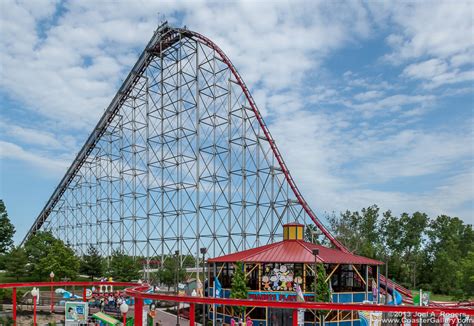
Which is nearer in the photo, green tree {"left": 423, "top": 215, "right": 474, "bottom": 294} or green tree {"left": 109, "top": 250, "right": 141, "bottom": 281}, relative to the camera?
green tree {"left": 109, "top": 250, "right": 141, "bottom": 281}

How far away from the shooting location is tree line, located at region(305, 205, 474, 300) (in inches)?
2153

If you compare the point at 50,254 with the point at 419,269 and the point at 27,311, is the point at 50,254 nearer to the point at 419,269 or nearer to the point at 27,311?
the point at 27,311

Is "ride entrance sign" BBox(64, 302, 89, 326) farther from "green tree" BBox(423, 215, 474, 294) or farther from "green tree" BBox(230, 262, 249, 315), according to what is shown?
"green tree" BBox(423, 215, 474, 294)

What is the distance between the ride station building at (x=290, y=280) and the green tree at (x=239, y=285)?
1.18 feet

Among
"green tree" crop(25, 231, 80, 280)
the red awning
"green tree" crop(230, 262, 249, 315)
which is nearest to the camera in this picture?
"green tree" crop(230, 262, 249, 315)

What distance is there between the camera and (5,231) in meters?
53.4

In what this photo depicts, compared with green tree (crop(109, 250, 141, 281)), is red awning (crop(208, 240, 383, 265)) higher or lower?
higher

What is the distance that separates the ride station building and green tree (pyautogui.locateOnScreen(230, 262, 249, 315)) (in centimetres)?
36

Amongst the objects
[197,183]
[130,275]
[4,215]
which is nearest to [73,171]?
Answer: [4,215]

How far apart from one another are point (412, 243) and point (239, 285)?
4919cm

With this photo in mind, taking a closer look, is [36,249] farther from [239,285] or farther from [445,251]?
[445,251]

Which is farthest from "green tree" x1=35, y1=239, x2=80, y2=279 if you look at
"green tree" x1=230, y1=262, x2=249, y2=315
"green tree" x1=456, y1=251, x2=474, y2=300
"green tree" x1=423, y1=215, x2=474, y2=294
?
"green tree" x1=423, y1=215, x2=474, y2=294

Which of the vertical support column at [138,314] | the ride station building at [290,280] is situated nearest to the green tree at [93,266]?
the ride station building at [290,280]

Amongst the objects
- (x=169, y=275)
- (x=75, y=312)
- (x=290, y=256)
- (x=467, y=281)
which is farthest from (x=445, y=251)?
(x=75, y=312)
